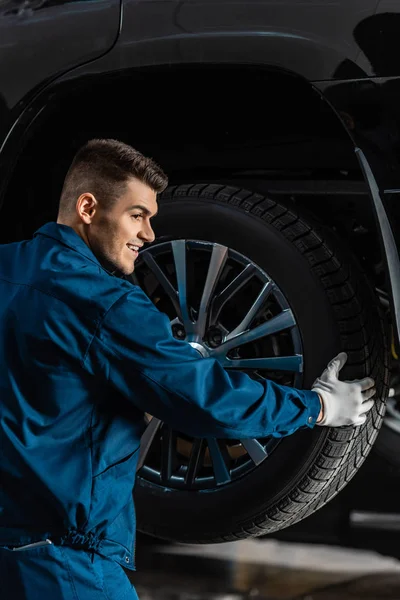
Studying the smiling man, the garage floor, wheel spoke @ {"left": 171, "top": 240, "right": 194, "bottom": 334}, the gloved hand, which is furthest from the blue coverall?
the garage floor

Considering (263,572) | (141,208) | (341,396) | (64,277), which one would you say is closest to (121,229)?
(141,208)

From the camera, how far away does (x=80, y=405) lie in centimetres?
167

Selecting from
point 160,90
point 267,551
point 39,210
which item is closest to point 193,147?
point 160,90

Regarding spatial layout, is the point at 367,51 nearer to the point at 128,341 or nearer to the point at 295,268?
the point at 295,268

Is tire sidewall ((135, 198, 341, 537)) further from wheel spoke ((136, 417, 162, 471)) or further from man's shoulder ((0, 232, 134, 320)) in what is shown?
man's shoulder ((0, 232, 134, 320))

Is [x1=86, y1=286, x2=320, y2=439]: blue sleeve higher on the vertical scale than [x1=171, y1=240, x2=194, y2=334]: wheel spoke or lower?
lower

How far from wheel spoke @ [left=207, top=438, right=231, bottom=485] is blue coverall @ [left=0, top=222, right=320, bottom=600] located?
0.59m

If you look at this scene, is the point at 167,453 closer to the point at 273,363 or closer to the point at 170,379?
the point at 273,363

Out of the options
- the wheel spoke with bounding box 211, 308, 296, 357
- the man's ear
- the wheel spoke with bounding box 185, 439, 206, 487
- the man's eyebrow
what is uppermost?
the man's eyebrow

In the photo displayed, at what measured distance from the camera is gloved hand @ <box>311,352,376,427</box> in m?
2.01

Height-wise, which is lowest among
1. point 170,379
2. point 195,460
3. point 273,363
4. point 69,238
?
point 195,460

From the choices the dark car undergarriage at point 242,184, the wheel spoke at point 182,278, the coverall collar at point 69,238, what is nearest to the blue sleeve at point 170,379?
the coverall collar at point 69,238

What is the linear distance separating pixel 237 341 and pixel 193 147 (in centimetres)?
56

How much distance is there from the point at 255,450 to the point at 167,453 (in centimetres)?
25
